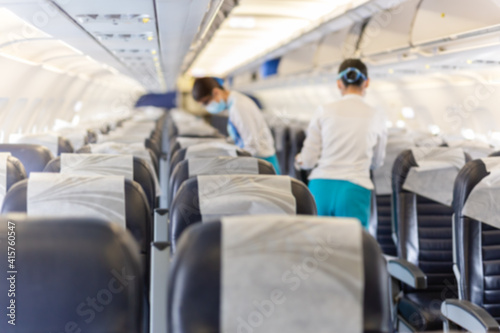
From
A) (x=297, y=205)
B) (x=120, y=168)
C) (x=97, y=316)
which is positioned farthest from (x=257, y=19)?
(x=97, y=316)

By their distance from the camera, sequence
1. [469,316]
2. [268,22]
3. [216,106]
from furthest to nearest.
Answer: [268,22] → [216,106] → [469,316]

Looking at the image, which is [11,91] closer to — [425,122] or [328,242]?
[425,122]

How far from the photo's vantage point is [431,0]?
6430 mm

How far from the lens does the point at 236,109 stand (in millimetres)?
6297

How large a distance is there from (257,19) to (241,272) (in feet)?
32.2

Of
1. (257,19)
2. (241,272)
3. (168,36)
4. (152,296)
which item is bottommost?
(152,296)

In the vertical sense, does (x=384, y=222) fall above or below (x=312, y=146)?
below

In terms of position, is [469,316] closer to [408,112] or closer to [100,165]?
[100,165]

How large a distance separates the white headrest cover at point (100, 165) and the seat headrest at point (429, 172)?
1.94m

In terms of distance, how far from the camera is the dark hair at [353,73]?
4.66 m

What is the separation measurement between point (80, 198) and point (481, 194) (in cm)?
214

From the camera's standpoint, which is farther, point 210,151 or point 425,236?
point 210,151

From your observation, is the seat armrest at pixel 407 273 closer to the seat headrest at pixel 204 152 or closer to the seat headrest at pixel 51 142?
the seat headrest at pixel 204 152

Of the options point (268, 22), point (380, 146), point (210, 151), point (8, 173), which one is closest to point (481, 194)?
point (380, 146)
